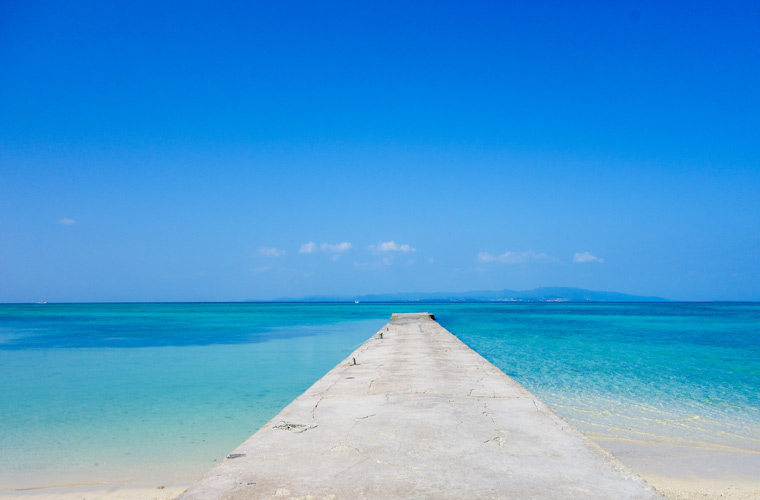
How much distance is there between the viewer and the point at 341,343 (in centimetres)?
1662

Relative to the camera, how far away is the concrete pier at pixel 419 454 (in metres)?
2.46

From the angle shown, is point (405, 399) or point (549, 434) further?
point (405, 399)

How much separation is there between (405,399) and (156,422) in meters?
3.33

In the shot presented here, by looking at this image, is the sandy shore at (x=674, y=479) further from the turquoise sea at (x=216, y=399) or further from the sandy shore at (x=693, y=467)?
the turquoise sea at (x=216, y=399)

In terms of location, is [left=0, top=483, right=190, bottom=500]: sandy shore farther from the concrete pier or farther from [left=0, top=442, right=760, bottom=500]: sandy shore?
the concrete pier

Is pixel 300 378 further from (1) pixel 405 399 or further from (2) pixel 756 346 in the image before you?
(2) pixel 756 346

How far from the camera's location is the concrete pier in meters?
2.46

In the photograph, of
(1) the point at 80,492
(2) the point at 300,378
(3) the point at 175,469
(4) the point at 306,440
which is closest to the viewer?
(4) the point at 306,440

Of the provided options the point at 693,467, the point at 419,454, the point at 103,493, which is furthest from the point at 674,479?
the point at 103,493

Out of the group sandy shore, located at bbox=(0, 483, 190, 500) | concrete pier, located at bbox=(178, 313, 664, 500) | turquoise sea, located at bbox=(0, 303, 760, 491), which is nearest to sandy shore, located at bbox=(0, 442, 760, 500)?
sandy shore, located at bbox=(0, 483, 190, 500)

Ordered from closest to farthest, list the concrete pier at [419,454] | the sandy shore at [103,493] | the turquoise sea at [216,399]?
the concrete pier at [419,454] → the sandy shore at [103,493] → the turquoise sea at [216,399]

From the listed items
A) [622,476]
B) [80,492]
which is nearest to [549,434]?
[622,476]

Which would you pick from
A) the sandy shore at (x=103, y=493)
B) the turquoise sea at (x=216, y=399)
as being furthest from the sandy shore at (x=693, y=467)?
the sandy shore at (x=103, y=493)

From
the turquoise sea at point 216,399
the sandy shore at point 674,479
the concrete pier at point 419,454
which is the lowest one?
the turquoise sea at point 216,399
